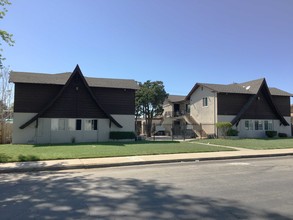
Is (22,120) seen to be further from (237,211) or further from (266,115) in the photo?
(266,115)

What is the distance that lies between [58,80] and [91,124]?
18.2 feet

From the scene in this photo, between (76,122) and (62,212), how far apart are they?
78.7 feet

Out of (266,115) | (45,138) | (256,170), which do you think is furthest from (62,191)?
(266,115)

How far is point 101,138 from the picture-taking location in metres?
30.6

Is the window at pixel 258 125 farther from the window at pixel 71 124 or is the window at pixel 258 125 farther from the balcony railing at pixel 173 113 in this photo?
the window at pixel 71 124

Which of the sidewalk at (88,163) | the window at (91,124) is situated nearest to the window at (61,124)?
the window at (91,124)

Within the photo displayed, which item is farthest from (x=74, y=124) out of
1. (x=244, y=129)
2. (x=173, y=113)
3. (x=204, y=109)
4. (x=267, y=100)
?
(x=267, y=100)

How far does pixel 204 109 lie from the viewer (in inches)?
1565

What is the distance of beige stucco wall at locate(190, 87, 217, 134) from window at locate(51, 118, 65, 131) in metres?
17.7

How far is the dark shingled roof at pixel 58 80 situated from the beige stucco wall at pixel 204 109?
1065 cm

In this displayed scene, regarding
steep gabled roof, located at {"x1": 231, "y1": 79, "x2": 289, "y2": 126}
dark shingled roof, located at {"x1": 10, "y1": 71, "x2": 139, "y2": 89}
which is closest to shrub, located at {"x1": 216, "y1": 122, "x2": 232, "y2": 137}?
steep gabled roof, located at {"x1": 231, "y1": 79, "x2": 289, "y2": 126}

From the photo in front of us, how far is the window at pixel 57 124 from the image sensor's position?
95.1 feet

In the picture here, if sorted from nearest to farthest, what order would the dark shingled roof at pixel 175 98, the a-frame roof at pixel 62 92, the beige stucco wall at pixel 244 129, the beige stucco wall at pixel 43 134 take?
the a-frame roof at pixel 62 92, the beige stucco wall at pixel 43 134, the beige stucco wall at pixel 244 129, the dark shingled roof at pixel 175 98

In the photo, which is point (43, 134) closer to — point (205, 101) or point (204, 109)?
point (204, 109)
